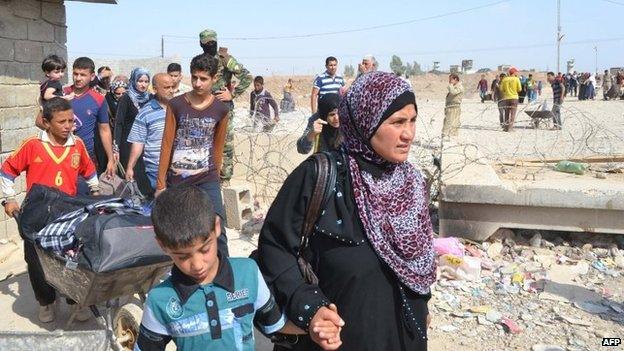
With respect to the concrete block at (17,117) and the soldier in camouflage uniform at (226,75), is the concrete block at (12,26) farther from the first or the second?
the soldier in camouflage uniform at (226,75)

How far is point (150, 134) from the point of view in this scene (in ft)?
15.8

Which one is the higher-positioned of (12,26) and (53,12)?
(53,12)

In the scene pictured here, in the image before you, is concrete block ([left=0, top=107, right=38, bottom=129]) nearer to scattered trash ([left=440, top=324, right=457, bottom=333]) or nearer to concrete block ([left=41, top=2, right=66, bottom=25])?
concrete block ([left=41, top=2, right=66, bottom=25])

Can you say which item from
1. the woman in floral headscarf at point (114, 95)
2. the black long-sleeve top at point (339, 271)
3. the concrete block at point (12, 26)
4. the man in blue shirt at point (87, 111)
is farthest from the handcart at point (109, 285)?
the woman in floral headscarf at point (114, 95)

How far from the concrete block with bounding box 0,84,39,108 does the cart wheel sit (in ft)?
11.8

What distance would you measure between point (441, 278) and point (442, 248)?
307 mm

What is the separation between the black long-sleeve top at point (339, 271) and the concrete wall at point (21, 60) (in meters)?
5.30

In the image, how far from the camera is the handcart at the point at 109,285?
126 inches

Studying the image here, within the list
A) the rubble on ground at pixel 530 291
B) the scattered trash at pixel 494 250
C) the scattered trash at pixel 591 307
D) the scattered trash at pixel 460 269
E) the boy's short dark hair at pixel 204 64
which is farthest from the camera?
the scattered trash at pixel 494 250

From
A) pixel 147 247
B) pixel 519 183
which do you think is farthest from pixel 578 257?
pixel 147 247

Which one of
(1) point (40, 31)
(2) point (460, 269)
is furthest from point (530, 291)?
(1) point (40, 31)

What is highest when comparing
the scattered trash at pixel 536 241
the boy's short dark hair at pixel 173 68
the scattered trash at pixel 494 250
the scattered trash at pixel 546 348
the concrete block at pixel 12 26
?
the concrete block at pixel 12 26

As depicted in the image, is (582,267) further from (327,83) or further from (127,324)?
(327,83)

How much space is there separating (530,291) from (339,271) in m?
3.56
